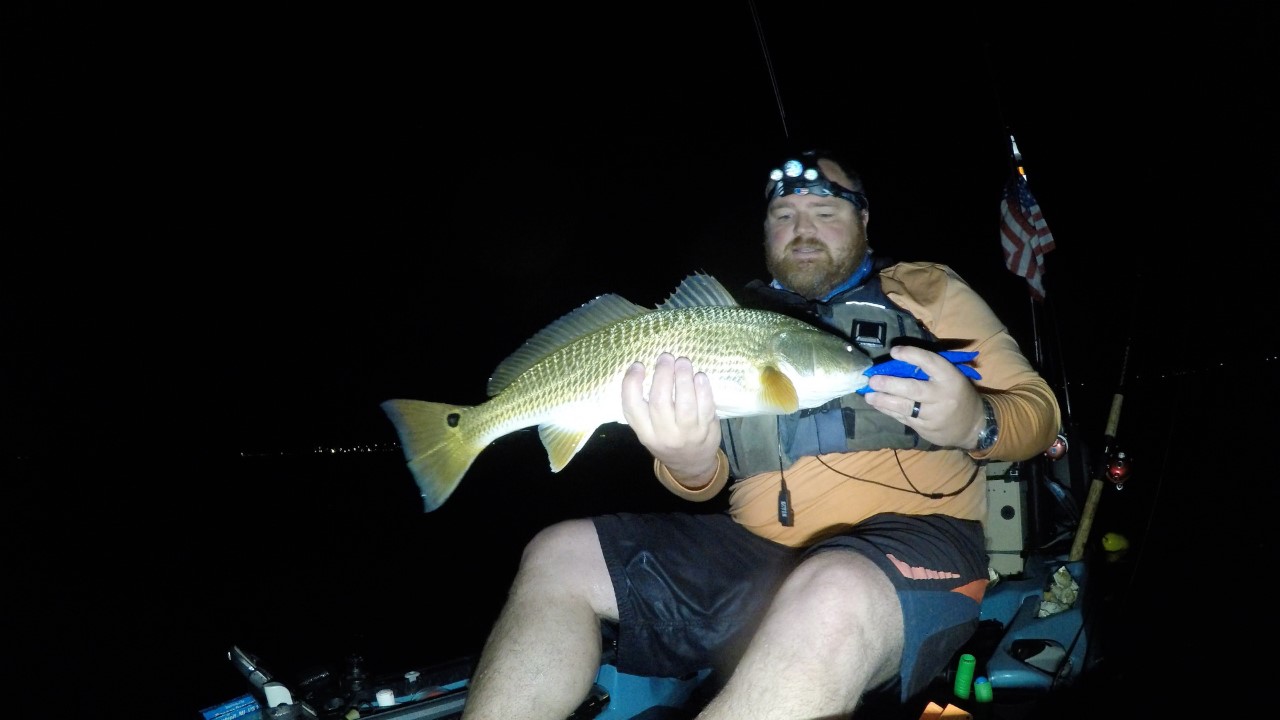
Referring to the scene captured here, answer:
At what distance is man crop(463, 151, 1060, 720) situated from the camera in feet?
5.69

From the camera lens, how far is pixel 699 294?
106 inches

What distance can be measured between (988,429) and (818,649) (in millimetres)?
1054

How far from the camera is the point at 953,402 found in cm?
196

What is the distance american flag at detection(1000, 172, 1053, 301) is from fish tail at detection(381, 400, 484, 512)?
568 cm

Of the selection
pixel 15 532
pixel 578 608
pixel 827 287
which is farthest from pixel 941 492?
pixel 15 532

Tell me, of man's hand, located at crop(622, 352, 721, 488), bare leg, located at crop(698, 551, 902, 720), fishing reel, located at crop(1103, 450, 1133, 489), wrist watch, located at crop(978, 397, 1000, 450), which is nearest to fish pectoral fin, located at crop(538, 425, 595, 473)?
man's hand, located at crop(622, 352, 721, 488)

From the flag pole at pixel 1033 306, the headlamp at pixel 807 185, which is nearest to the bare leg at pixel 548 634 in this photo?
the headlamp at pixel 807 185

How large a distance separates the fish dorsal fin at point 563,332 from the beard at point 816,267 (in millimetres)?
806

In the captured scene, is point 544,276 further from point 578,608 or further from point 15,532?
point 578,608

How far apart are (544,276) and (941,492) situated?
5762cm

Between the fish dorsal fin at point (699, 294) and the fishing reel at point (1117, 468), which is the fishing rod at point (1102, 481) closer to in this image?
the fishing reel at point (1117, 468)

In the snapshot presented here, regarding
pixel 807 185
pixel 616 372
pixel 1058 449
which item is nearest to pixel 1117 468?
pixel 1058 449

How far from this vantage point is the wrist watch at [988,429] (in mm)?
2135

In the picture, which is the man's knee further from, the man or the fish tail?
the fish tail
